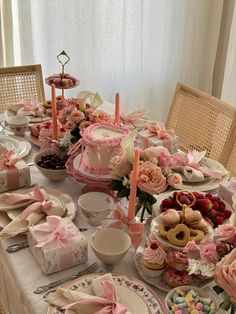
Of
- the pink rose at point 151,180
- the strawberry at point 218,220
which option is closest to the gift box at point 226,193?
the strawberry at point 218,220

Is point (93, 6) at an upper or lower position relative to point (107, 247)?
upper

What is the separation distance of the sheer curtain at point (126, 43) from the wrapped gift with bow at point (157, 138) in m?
1.34

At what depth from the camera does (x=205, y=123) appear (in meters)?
1.96

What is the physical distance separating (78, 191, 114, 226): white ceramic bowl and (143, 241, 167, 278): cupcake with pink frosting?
197 millimetres

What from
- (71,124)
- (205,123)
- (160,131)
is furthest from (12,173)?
(205,123)

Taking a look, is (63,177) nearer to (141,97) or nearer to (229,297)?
(229,297)

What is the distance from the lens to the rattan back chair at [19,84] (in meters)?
2.20

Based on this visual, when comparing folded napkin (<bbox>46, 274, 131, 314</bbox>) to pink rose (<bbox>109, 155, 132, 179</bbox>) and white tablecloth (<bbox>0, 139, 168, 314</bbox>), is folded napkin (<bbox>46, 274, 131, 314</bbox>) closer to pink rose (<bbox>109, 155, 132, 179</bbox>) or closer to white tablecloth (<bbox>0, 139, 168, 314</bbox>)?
white tablecloth (<bbox>0, 139, 168, 314</bbox>)

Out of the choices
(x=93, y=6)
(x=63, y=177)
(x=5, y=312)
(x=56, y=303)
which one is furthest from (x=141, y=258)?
(x=93, y=6)

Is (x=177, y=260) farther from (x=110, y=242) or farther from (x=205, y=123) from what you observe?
(x=205, y=123)

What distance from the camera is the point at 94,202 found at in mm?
1188

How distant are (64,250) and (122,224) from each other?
167 mm

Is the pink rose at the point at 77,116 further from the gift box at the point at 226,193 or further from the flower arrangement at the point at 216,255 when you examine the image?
the flower arrangement at the point at 216,255

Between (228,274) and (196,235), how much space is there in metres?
0.27
